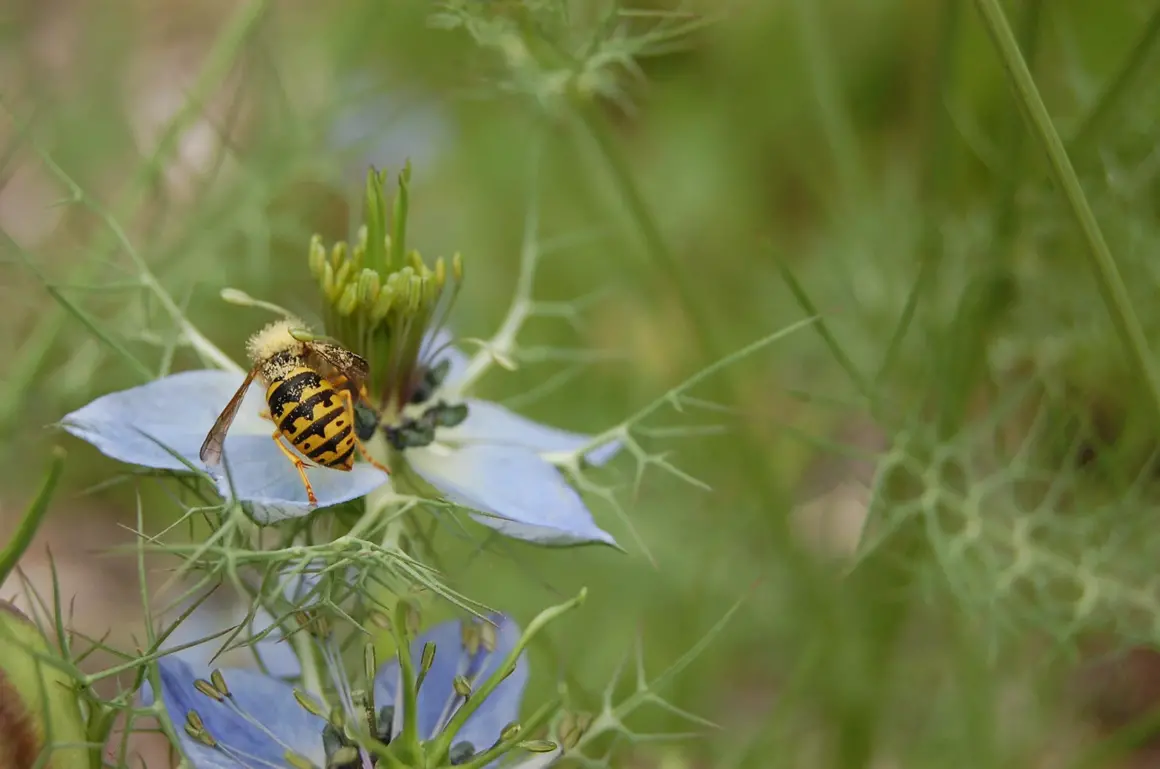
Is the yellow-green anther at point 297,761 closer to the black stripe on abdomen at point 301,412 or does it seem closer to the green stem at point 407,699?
the green stem at point 407,699

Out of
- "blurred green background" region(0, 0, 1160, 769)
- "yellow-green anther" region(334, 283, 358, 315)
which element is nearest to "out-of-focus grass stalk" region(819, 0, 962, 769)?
"blurred green background" region(0, 0, 1160, 769)

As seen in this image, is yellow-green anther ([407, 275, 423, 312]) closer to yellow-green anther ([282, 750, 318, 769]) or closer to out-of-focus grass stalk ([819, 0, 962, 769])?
yellow-green anther ([282, 750, 318, 769])

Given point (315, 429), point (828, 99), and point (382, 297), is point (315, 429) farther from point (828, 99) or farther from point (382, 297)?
point (828, 99)

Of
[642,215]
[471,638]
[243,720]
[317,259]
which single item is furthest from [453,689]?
[642,215]

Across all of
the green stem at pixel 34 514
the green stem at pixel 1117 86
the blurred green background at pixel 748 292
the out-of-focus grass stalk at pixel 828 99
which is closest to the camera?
the green stem at pixel 34 514

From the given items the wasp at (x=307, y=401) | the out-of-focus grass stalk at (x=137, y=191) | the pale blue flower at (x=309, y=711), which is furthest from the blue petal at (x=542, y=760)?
the out-of-focus grass stalk at (x=137, y=191)

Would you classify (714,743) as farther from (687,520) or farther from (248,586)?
(248,586)
